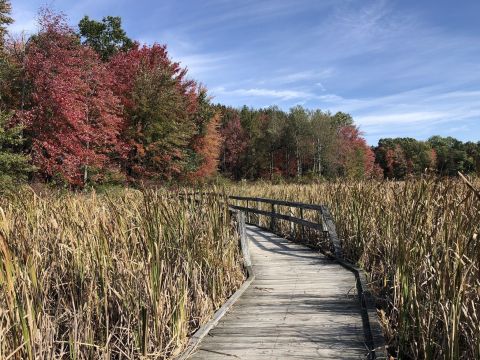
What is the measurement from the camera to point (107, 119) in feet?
58.6

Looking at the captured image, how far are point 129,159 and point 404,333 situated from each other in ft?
67.4

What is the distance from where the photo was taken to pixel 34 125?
14891mm

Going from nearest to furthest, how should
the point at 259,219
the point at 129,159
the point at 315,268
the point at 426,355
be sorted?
the point at 426,355 < the point at 315,268 < the point at 259,219 < the point at 129,159

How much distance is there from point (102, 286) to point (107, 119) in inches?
613

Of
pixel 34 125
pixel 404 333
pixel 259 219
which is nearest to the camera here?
pixel 404 333

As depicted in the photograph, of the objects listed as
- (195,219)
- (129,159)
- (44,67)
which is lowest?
(195,219)

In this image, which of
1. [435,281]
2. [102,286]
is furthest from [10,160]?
[435,281]

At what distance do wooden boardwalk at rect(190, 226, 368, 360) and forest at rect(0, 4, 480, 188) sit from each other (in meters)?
1.67

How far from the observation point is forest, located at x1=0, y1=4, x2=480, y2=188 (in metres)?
14.3

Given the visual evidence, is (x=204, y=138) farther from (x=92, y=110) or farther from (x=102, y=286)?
(x=102, y=286)

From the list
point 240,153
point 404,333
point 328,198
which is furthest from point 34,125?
point 240,153

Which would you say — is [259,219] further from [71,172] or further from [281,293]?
[281,293]

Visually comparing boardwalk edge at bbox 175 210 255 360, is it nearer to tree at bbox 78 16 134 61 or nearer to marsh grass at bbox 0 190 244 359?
marsh grass at bbox 0 190 244 359

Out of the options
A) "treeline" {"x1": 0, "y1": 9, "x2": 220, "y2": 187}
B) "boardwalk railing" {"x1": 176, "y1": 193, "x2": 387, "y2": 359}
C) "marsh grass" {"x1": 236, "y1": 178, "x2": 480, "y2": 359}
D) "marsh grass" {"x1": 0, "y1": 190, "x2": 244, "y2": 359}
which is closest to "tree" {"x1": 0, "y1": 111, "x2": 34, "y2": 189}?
"treeline" {"x1": 0, "y1": 9, "x2": 220, "y2": 187}
